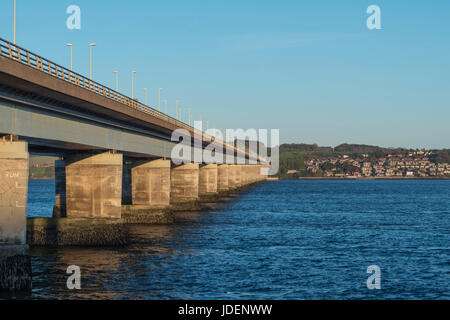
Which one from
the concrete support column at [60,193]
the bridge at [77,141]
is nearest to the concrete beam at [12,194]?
the bridge at [77,141]

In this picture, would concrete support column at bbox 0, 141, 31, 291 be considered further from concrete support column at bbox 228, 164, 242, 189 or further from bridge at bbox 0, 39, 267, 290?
concrete support column at bbox 228, 164, 242, 189

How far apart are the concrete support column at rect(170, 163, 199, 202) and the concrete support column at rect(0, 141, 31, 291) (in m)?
56.4

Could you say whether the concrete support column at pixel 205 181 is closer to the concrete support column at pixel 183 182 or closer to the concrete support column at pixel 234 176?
the concrete support column at pixel 183 182

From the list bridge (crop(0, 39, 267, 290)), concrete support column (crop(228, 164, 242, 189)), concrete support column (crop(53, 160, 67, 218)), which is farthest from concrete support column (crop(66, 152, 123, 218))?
concrete support column (crop(228, 164, 242, 189))

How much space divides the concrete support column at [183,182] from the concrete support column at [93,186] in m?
38.8

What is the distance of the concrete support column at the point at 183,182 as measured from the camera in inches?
3418

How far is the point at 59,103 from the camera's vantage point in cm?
3791

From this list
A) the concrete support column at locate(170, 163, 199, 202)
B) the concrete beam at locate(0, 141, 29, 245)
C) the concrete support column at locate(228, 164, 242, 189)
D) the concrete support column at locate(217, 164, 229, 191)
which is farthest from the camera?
the concrete support column at locate(228, 164, 242, 189)

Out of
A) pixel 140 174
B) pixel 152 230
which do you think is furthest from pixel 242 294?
pixel 140 174

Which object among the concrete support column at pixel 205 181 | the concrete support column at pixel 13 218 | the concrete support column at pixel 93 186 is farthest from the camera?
the concrete support column at pixel 205 181

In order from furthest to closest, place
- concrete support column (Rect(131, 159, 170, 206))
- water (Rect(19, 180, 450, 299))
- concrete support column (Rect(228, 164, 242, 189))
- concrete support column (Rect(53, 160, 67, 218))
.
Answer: concrete support column (Rect(228, 164, 242, 189))
concrete support column (Rect(131, 159, 170, 206))
concrete support column (Rect(53, 160, 67, 218))
water (Rect(19, 180, 450, 299))

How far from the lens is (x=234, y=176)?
166 meters

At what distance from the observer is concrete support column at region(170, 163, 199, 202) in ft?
285
